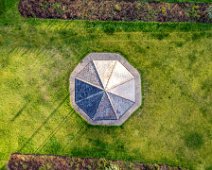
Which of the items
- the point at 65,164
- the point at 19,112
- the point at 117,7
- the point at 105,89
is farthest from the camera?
the point at 117,7

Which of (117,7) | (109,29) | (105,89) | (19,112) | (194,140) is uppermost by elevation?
(117,7)

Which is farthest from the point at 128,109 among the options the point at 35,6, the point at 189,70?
the point at 35,6

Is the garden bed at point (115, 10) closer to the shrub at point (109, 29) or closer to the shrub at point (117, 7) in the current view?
the shrub at point (117, 7)

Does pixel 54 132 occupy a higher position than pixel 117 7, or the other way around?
pixel 117 7

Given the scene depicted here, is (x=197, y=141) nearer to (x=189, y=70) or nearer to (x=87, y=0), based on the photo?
(x=189, y=70)

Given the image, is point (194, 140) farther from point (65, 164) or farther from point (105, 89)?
point (65, 164)

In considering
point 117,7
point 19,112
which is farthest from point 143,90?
point 19,112

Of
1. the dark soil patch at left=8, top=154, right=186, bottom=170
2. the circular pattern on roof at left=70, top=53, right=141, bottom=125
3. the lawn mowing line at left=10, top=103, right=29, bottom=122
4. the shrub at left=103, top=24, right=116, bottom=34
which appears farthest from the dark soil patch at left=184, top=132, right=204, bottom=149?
the lawn mowing line at left=10, top=103, right=29, bottom=122
